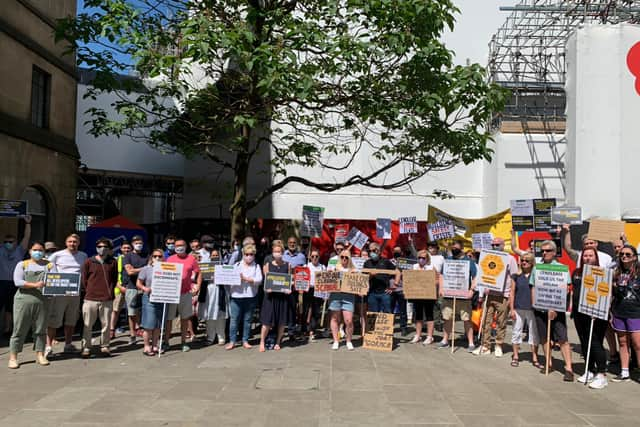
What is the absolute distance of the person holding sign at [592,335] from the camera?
7629 millimetres

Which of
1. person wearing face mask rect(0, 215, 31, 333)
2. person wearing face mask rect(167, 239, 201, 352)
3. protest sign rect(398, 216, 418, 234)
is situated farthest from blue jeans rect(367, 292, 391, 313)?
person wearing face mask rect(0, 215, 31, 333)

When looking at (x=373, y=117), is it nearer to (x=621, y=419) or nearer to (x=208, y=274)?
(x=208, y=274)

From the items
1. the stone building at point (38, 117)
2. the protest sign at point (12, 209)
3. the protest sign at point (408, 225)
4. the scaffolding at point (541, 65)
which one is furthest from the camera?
the scaffolding at point (541, 65)

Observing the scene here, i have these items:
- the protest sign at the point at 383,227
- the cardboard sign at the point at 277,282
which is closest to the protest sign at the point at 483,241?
the protest sign at the point at 383,227

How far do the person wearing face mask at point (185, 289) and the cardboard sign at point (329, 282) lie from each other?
83.9 inches

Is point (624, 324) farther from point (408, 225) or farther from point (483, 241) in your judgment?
point (408, 225)

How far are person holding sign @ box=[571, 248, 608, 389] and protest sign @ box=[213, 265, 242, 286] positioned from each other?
539cm

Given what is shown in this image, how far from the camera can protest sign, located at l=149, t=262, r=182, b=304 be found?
29.7 ft

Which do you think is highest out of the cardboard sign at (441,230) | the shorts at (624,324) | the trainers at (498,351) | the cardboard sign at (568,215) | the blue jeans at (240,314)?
the cardboard sign at (568,215)

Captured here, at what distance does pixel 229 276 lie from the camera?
9609 millimetres

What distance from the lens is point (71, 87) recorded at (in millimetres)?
16234

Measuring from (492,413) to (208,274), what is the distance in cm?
575

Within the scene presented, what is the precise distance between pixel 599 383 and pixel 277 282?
513 cm

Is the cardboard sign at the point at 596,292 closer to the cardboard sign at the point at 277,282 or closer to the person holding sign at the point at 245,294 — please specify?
the cardboard sign at the point at 277,282
